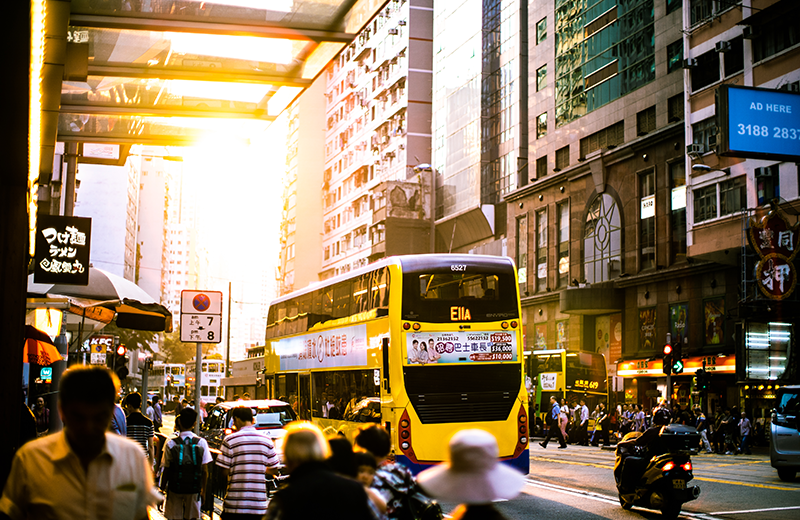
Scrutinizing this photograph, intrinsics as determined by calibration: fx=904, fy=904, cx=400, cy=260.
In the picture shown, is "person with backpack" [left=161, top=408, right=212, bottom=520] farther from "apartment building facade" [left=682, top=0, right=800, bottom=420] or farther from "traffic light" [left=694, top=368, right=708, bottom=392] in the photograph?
"apartment building facade" [left=682, top=0, right=800, bottom=420]

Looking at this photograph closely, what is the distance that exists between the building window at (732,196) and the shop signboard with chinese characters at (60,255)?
28110 mm

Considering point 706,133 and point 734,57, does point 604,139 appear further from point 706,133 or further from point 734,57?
point 734,57

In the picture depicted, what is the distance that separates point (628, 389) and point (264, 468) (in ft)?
132

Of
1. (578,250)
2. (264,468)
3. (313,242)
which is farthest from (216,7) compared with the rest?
(313,242)

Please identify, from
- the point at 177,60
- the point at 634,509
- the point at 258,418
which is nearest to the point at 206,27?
the point at 177,60

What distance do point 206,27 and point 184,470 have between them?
4.23 meters

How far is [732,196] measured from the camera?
36.3 meters

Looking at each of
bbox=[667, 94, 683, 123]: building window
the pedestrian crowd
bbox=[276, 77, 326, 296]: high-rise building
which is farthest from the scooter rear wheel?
bbox=[276, 77, 326, 296]: high-rise building

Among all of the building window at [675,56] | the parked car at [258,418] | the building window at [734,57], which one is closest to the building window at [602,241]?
the building window at [675,56]

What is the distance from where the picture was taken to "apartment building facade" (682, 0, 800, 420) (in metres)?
33.0

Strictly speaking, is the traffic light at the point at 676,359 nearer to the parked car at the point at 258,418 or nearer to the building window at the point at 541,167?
the parked car at the point at 258,418

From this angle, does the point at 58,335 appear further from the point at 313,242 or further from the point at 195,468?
the point at 313,242

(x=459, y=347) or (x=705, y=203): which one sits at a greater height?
(x=705, y=203)

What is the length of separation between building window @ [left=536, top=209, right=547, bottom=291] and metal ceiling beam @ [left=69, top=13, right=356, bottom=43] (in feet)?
158
